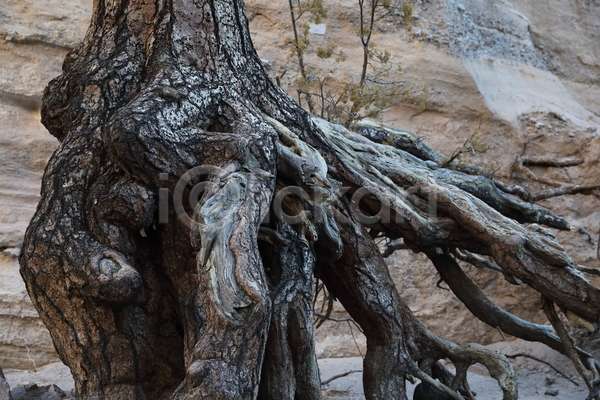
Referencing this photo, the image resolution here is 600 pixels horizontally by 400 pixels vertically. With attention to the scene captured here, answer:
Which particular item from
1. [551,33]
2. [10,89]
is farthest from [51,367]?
[551,33]

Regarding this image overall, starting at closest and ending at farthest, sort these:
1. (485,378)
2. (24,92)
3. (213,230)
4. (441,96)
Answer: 1. (213,230)
2. (485,378)
3. (24,92)
4. (441,96)

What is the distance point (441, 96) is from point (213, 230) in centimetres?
524

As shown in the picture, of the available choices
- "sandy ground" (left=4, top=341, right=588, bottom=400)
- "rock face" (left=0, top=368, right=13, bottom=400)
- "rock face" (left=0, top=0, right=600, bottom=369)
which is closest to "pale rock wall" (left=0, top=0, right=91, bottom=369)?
"rock face" (left=0, top=0, right=600, bottom=369)

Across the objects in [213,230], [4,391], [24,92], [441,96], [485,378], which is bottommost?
[485,378]

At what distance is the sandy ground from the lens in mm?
5146

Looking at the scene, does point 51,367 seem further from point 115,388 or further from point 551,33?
point 551,33

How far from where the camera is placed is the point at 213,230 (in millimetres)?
2521

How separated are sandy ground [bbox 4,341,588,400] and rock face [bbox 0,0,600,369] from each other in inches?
11.5

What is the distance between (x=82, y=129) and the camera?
3213 mm

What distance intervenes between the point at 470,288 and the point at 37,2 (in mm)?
4676

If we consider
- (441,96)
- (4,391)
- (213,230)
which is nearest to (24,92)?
(4,391)

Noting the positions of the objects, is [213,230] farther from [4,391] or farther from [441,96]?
[441,96]

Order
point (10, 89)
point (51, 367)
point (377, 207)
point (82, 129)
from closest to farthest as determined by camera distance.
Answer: point (82, 129) → point (377, 207) → point (51, 367) → point (10, 89)

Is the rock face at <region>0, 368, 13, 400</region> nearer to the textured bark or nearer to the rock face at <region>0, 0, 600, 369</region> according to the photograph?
the textured bark
